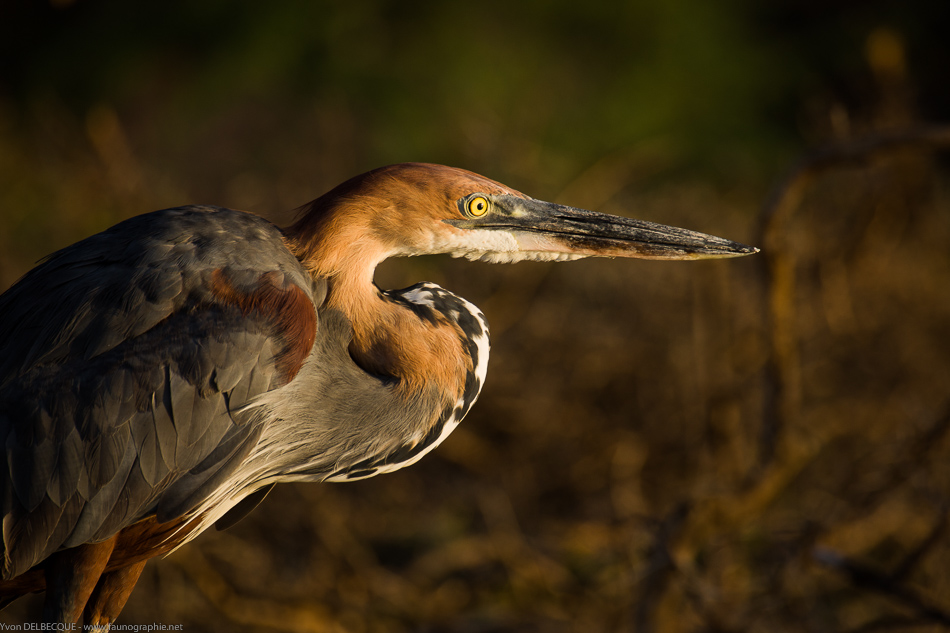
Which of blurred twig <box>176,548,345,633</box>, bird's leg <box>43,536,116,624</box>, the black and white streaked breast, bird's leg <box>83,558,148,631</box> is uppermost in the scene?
the black and white streaked breast

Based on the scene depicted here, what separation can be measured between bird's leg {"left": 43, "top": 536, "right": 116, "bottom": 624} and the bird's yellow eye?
1033 mm

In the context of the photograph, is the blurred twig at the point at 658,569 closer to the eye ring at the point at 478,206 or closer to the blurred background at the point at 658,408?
the blurred background at the point at 658,408

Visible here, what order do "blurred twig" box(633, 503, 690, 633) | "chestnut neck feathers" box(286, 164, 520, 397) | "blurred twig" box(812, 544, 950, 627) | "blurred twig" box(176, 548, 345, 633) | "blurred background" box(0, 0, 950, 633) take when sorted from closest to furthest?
1. "chestnut neck feathers" box(286, 164, 520, 397)
2. "blurred twig" box(812, 544, 950, 627)
3. "blurred twig" box(633, 503, 690, 633)
4. "blurred background" box(0, 0, 950, 633)
5. "blurred twig" box(176, 548, 345, 633)

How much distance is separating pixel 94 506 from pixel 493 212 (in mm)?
1014

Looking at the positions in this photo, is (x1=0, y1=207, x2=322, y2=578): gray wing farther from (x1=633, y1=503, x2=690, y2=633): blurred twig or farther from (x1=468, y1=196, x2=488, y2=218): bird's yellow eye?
(x1=633, y1=503, x2=690, y2=633): blurred twig

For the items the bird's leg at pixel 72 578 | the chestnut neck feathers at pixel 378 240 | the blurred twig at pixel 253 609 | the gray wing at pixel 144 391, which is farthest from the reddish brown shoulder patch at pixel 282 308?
the blurred twig at pixel 253 609

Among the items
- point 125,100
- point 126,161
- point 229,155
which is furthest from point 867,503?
point 125,100

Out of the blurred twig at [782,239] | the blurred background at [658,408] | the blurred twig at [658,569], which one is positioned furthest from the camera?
the blurred background at [658,408]

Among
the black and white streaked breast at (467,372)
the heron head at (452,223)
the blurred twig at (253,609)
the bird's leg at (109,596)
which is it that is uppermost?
the heron head at (452,223)

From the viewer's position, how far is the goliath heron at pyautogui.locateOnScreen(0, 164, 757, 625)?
1568 mm

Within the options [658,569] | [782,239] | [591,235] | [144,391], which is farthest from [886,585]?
[144,391]

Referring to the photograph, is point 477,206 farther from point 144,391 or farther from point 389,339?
point 144,391

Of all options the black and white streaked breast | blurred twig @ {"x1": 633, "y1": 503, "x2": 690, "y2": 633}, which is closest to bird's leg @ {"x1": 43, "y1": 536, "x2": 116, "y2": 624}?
the black and white streaked breast

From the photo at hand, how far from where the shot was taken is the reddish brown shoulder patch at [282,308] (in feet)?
5.16
